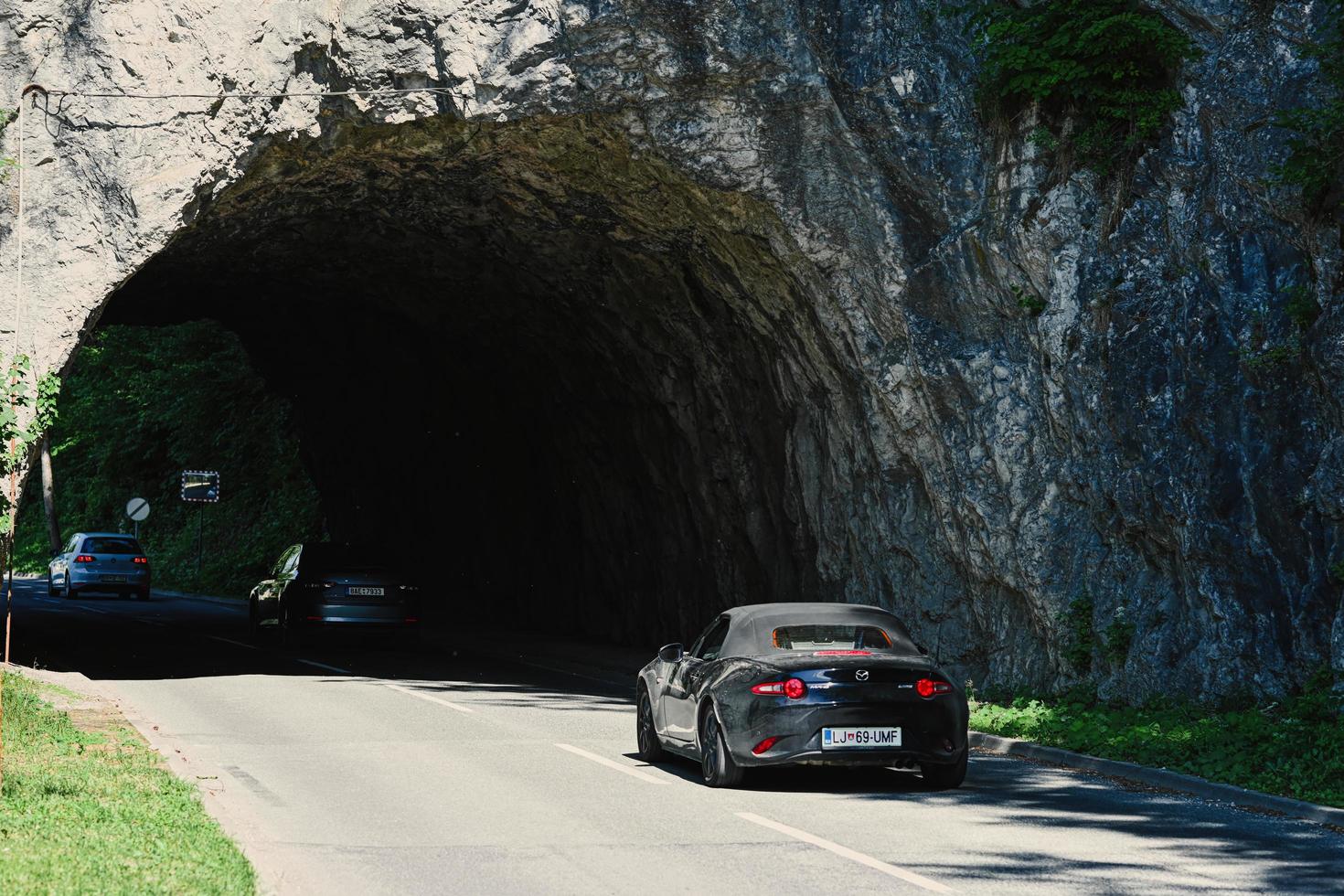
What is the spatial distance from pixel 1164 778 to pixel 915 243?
870 centimetres

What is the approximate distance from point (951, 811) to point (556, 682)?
35.3 ft

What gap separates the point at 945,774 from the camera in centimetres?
1103

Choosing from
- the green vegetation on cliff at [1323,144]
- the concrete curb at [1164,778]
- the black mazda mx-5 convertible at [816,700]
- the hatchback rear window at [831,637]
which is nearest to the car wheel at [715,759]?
the black mazda mx-5 convertible at [816,700]

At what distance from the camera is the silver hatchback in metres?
43.4

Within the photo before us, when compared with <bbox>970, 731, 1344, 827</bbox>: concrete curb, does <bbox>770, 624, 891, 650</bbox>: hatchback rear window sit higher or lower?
higher

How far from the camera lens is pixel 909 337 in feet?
60.7

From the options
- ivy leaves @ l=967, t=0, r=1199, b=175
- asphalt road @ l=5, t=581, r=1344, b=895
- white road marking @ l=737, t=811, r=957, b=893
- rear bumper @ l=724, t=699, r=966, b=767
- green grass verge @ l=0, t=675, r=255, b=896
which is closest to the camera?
green grass verge @ l=0, t=675, r=255, b=896

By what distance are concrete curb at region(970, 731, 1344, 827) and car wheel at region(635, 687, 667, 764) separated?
3389 millimetres

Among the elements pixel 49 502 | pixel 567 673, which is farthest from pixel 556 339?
pixel 49 502

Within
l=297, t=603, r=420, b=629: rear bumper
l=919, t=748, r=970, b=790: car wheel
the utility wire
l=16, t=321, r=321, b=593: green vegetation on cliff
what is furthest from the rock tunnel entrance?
l=16, t=321, r=321, b=593: green vegetation on cliff

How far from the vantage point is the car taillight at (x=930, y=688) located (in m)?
10.6

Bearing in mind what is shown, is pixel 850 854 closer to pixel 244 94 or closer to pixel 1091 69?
pixel 1091 69

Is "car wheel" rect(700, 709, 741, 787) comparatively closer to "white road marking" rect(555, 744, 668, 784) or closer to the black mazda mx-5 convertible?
the black mazda mx-5 convertible

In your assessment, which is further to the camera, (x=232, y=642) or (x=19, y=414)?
(x=232, y=642)
